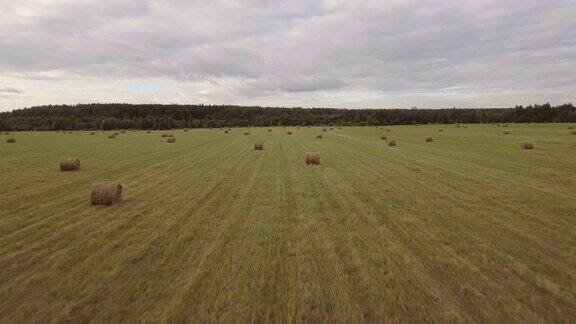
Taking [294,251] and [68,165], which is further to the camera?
[68,165]

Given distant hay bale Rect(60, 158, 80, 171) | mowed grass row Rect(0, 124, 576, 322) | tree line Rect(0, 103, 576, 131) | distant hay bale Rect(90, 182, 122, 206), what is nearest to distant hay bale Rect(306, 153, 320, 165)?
mowed grass row Rect(0, 124, 576, 322)

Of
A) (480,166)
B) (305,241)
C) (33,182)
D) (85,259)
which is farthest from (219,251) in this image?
(480,166)

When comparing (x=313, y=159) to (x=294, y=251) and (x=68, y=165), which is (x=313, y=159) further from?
(x=294, y=251)

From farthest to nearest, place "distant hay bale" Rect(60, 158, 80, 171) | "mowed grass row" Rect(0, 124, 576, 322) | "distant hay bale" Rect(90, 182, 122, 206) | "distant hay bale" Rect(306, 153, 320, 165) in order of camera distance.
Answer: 1. "distant hay bale" Rect(306, 153, 320, 165)
2. "distant hay bale" Rect(60, 158, 80, 171)
3. "distant hay bale" Rect(90, 182, 122, 206)
4. "mowed grass row" Rect(0, 124, 576, 322)

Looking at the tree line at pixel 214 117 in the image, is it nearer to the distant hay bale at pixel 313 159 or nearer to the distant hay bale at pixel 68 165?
the distant hay bale at pixel 313 159

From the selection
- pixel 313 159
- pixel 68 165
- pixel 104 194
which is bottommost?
pixel 68 165

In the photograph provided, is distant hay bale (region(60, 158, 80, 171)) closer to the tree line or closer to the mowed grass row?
the mowed grass row

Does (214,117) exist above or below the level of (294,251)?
below

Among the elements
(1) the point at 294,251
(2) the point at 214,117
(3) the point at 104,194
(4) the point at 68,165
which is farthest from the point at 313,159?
(2) the point at 214,117
